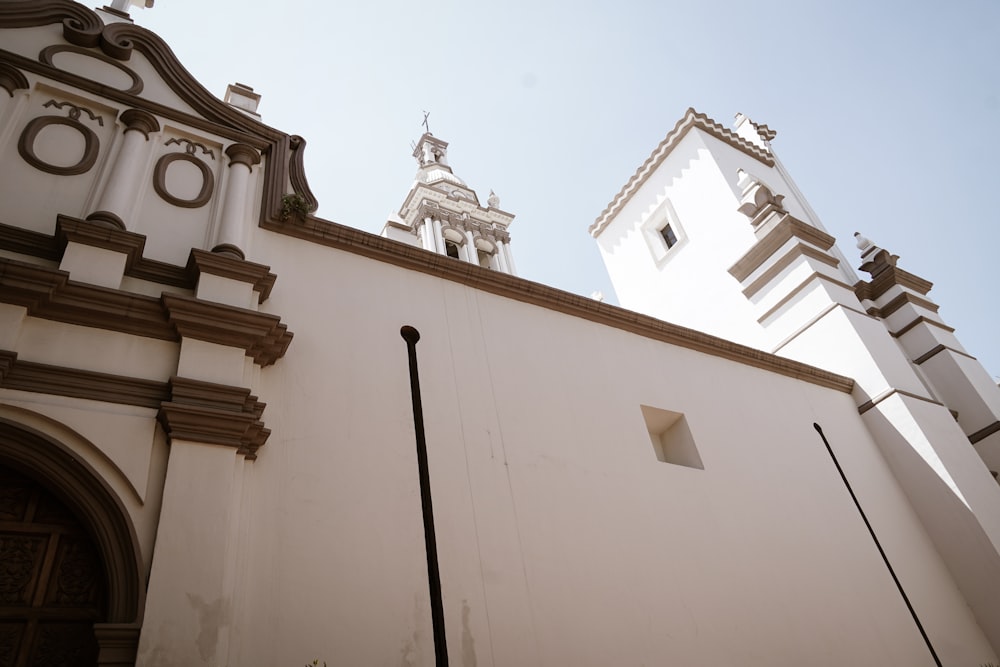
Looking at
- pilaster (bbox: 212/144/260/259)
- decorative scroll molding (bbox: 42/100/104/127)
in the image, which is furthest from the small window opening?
decorative scroll molding (bbox: 42/100/104/127)

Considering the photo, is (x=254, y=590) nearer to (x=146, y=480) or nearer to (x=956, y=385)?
(x=146, y=480)

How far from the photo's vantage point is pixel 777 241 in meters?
11.2

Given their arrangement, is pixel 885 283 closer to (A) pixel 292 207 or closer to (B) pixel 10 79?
(A) pixel 292 207

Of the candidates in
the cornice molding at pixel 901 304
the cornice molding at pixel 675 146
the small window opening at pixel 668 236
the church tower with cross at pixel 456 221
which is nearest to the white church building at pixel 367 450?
the cornice molding at pixel 901 304

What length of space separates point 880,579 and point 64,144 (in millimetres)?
8809

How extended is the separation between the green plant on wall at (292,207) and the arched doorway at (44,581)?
9.99 ft

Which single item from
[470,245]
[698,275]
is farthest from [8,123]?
[470,245]

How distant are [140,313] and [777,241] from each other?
383 inches

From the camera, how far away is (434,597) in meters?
4.50

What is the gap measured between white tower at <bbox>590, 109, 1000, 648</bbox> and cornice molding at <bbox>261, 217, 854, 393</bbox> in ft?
3.06

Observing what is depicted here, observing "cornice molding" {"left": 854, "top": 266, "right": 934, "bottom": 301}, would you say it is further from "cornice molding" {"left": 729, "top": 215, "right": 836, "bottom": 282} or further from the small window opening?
the small window opening

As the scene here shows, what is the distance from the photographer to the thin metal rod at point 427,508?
14.1 feet

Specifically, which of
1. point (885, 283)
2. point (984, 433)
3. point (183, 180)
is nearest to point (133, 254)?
point (183, 180)

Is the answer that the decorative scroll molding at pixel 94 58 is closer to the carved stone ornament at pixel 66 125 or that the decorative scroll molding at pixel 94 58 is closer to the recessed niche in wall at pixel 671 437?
the carved stone ornament at pixel 66 125
